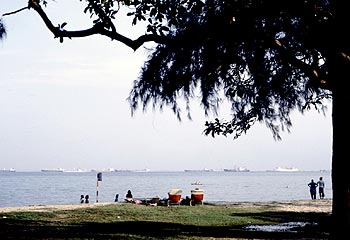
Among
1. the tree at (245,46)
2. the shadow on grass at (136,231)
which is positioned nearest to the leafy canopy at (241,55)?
the tree at (245,46)

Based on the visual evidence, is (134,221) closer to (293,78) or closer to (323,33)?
(293,78)

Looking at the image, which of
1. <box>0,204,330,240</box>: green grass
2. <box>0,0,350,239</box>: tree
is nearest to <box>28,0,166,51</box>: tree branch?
<box>0,0,350,239</box>: tree

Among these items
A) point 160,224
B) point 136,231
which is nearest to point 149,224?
point 160,224

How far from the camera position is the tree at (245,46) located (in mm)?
9289

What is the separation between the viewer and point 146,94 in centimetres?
1145

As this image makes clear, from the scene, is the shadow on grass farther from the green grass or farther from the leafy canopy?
the leafy canopy

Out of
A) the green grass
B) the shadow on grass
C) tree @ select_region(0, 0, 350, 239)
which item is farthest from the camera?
the green grass

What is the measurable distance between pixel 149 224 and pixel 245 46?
8059mm

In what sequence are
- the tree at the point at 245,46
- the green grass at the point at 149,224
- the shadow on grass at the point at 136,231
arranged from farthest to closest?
the green grass at the point at 149,224 < the shadow on grass at the point at 136,231 < the tree at the point at 245,46

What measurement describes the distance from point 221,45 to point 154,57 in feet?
6.70

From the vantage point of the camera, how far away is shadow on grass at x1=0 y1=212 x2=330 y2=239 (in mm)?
12891

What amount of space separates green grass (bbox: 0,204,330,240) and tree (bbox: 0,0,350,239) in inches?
151

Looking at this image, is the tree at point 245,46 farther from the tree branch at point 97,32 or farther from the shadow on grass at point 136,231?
the shadow on grass at point 136,231

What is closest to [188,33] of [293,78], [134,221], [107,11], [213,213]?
[107,11]
